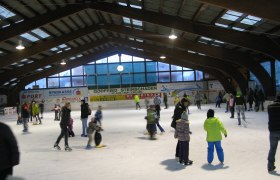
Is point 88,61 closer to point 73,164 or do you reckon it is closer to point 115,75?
point 115,75

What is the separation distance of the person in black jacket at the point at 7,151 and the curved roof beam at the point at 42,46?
2030 cm

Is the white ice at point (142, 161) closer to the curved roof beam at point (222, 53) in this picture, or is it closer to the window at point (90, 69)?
the curved roof beam at point (222, 53)

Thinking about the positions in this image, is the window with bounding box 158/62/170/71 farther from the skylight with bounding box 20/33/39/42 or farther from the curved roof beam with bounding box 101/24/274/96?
the skylight with bounding box 20/33/39/42

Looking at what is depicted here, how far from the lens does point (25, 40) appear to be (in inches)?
912

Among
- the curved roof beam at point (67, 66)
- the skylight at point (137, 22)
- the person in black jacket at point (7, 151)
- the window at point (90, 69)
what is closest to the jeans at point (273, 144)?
the person in black jacket at point (7, 151)

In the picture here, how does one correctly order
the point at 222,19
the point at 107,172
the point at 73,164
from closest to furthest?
the point at 107,172 → the point at 73,164 → the point at 222,19

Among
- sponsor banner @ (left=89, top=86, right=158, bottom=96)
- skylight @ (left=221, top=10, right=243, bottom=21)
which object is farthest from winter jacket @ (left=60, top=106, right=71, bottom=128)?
sponsor banner @ (left=89, top=86, right=158, bottom=96)

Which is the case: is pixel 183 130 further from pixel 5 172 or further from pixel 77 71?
pixel 77 71

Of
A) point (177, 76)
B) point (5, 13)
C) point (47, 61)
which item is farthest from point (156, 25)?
point (177, 76)

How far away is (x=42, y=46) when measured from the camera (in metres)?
23.7

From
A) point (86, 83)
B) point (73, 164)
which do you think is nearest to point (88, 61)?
point (86, 83)

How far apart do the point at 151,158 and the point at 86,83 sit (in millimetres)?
32644

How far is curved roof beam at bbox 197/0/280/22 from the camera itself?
998 cm

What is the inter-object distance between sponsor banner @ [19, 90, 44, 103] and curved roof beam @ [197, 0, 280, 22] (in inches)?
1285
